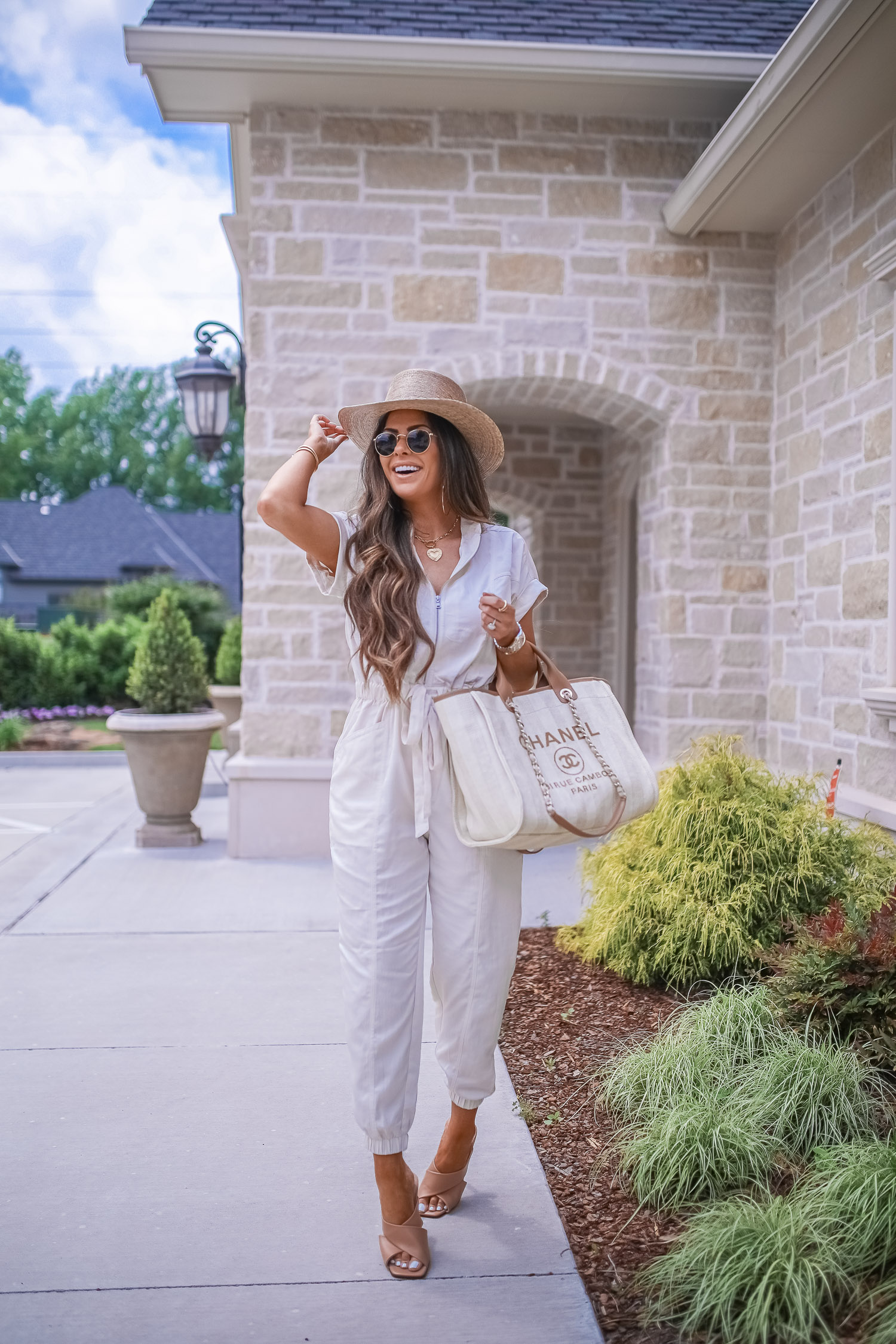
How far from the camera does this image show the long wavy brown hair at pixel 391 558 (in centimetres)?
230

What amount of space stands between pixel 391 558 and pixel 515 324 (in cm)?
430

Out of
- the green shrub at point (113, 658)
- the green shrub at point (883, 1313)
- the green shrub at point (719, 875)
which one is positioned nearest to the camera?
the green shrub at point (883, 1313)

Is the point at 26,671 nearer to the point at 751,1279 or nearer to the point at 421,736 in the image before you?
the point at 421,736

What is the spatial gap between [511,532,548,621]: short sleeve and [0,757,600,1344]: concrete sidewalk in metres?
1.42

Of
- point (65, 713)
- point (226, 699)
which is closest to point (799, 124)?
point (226, 699)

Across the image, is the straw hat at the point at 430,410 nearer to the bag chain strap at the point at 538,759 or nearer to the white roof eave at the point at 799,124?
the bag chain strap at the point at 538,759

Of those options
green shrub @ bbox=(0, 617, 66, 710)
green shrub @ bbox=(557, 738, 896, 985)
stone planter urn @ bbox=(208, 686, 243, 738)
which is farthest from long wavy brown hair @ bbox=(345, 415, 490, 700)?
green shrub @ bbox=(0, 617, 66, 710)

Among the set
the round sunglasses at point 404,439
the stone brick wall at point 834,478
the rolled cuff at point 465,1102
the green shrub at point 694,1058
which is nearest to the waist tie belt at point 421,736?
the round sunglasses at point 404,439

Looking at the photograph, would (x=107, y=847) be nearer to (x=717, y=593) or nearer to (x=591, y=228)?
(x=717, y=593)

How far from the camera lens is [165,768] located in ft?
21.8

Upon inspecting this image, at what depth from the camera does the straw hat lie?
245cm

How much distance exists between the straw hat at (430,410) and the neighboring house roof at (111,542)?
3228cm

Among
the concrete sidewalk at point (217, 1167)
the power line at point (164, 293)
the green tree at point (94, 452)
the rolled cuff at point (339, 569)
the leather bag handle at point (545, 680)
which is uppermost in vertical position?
the power line at point (164, 293)

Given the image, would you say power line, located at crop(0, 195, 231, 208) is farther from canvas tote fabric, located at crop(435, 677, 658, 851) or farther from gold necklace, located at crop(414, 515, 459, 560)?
canvas tote fabric, located at crop(435, 677, 658, 851)
